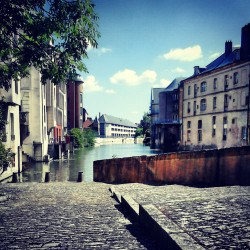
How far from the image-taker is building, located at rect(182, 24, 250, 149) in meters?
28.0

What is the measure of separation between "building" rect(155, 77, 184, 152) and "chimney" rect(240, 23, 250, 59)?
1642 centimetres

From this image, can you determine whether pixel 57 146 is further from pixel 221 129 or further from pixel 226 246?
pixel 226 246

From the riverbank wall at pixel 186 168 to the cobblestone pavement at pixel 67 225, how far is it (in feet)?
13.3

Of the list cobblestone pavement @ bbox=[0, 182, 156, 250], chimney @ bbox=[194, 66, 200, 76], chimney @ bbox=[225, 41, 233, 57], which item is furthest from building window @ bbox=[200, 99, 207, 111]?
cobblestone pavement @ bbox=[0, 182, 156, 250]

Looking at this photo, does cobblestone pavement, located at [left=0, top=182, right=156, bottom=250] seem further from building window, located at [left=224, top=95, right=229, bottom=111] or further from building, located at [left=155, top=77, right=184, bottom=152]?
building, located at [left=155, top=77, right=184, bottom=152]

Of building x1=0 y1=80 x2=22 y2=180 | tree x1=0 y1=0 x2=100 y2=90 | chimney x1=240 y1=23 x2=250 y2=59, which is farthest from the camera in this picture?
chimney x1=240 y1=23 x2=250 y2=59

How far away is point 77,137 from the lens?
46.8 meters

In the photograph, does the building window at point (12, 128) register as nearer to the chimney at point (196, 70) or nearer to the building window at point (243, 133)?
the building window at point (243, 133)

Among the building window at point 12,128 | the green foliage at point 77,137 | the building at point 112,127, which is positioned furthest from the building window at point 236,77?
the building at point 112,127

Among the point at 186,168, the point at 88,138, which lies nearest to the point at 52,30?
the point at 186,168

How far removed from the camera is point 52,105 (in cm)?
2941

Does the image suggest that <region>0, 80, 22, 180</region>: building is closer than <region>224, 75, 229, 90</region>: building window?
Yes

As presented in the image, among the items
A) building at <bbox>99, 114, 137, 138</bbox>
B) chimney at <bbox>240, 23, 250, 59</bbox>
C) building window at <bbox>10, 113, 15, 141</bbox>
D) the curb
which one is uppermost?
chimney at <bbox>240, 23, 250, 59</bbox>

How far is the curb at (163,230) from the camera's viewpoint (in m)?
3.23
